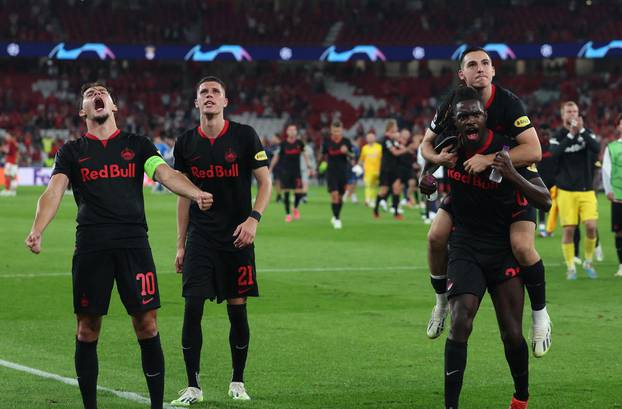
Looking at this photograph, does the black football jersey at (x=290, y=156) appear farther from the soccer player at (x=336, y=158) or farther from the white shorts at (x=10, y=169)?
the white shorts at (x=10, y=169)

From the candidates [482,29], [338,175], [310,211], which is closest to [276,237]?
[338,175]

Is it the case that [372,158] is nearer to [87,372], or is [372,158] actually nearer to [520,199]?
[520,199]

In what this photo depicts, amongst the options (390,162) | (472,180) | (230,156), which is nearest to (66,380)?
(230,156)

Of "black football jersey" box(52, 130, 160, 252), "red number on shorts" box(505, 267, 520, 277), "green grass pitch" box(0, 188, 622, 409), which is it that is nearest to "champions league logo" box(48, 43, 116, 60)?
"green grass pitch" box(0, 188, 622, 409)

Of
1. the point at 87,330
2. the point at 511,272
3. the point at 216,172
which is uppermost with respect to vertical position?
the point at 216,172

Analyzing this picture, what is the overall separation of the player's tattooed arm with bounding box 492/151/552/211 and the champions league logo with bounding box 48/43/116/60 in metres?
50.0

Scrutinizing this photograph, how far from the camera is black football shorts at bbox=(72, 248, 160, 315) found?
25.6 ft

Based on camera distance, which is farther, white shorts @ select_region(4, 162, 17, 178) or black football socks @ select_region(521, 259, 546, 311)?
white shorts @ select_region(4, 162, 17, 178)

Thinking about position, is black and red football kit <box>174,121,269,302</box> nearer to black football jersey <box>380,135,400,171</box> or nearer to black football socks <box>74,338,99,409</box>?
black football socks <box>74,338,99,409</box>

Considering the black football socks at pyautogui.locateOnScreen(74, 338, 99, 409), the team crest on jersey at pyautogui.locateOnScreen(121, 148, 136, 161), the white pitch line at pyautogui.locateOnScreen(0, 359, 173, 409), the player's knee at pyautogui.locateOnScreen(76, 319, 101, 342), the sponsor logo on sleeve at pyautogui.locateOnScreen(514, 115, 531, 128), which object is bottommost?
the white pitch line at pyautogui.locateOnScreen(0, 359, 173, 409)

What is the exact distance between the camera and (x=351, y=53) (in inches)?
2270

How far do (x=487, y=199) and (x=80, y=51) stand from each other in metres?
50.1

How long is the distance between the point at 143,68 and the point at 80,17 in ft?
13.6

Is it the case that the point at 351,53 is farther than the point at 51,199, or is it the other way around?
the point at 351,53
